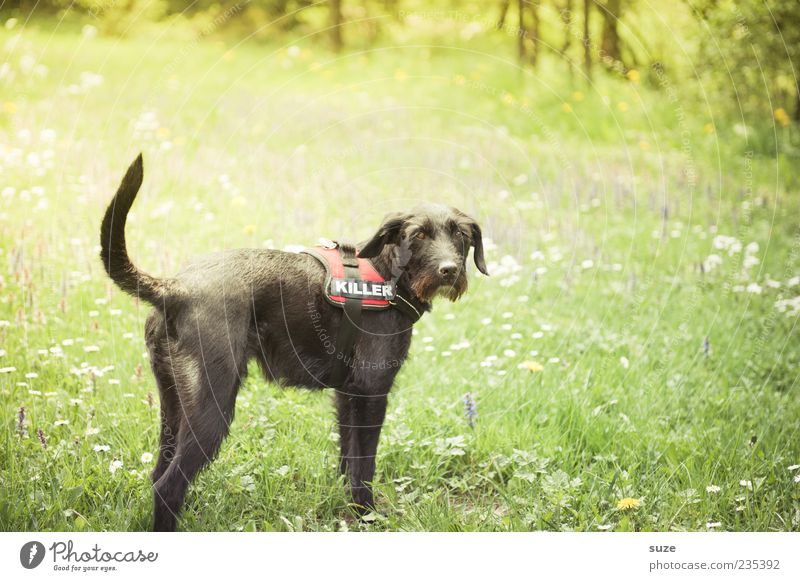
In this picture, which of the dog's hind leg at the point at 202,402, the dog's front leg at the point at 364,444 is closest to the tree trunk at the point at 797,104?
the dog's front leg at the point at 364,444

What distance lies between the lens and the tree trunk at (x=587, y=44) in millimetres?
4492

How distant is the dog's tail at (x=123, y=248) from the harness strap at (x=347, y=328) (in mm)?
669

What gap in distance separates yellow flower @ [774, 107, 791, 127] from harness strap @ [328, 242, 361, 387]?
4.22 meters

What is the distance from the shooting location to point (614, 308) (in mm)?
4676

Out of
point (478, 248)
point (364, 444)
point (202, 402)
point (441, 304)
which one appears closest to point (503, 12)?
point (441, 304)

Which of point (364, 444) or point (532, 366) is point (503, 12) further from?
point (364, 444)

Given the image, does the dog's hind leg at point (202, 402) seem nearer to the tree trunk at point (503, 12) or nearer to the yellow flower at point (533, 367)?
the yellow flower at point (533, 367)

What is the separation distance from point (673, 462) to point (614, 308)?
136 centimetres

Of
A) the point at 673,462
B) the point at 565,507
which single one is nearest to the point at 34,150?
the point at 565,507

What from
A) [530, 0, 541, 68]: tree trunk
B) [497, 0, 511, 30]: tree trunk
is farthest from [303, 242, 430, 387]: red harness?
[530, 0, 541, 68]: tree trunk

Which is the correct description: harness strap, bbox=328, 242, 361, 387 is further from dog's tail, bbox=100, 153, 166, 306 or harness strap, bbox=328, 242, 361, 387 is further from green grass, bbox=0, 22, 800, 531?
dog's tail, bbox=100, 153, 166, 306

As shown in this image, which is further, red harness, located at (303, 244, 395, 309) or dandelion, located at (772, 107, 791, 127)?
dandelion, located at (772, 107, 791, 127)

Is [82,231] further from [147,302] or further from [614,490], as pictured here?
[614,490]

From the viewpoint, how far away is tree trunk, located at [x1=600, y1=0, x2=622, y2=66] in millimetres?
4559
